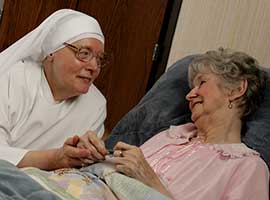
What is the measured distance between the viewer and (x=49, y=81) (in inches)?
84.5

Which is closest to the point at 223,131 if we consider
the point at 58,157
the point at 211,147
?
the point at 211,147

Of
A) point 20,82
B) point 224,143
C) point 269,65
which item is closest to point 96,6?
point 269,65

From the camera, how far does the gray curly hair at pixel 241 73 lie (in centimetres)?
195

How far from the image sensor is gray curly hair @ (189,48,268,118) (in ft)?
6.40

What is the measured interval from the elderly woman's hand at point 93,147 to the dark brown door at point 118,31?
163cm

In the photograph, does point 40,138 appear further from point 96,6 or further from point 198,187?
point 96,6

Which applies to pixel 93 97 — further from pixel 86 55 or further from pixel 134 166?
pixel 134 166

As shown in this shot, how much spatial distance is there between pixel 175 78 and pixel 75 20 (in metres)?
0.47

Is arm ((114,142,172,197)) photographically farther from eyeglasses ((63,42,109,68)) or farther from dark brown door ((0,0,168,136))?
dark brown door ((0,0,168,136))

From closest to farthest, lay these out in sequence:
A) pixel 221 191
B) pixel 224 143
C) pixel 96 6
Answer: pixel 221 191 < pixel 224 143 < pixel 96 6

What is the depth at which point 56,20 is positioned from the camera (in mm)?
2182

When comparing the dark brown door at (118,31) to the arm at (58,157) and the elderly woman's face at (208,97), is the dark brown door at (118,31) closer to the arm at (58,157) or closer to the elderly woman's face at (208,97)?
the elderly woman's face at (208,97)

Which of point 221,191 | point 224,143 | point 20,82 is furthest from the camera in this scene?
point 20,82


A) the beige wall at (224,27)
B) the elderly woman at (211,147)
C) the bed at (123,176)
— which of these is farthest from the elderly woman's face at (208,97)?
the beige wall at (224,27)
